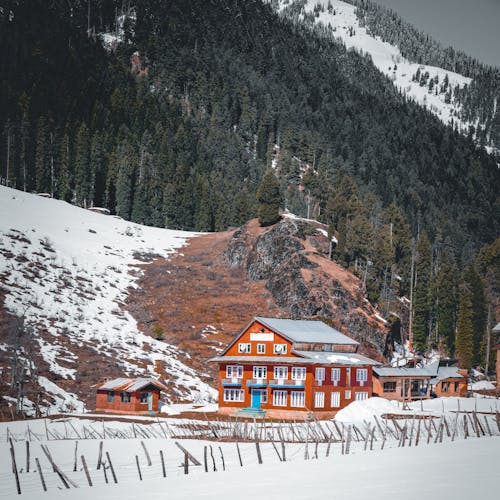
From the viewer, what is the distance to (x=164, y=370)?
86562mm

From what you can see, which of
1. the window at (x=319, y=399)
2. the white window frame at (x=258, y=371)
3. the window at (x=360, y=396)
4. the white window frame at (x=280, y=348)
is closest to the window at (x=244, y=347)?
the white window frame at (x=258, y=371)

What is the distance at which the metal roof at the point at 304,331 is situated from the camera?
253 feet

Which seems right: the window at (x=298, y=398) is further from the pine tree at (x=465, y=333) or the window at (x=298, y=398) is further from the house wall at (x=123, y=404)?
the pine tree at (x=465, y=333)

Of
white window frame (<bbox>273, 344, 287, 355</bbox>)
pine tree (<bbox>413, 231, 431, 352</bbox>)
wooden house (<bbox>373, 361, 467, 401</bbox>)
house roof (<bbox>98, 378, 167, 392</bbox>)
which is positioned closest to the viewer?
house roof (<bbox>98, 378, 167, 392</bbox>)

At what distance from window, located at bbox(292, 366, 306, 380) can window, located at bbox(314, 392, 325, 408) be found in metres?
Result: 2.18

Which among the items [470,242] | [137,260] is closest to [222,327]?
[137,260]

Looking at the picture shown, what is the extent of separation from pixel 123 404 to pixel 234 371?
1253 centimetres

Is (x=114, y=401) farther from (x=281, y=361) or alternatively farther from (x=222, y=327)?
(x=222, y=327)

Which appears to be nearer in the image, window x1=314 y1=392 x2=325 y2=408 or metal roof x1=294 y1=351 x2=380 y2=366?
window x1=314 y1=392 x2=325 y2=408

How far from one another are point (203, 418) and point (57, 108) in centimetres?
12076

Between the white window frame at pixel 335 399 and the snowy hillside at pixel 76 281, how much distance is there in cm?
1542

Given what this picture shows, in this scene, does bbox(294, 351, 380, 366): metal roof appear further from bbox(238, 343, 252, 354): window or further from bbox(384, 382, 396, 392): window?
bbox(384, 382, 396, 392): window

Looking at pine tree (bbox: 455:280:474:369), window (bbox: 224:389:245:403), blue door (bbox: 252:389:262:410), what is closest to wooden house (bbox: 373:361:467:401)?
blue door (bbox: 252:389:262:410)

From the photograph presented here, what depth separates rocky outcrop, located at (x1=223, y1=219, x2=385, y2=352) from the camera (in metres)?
109
